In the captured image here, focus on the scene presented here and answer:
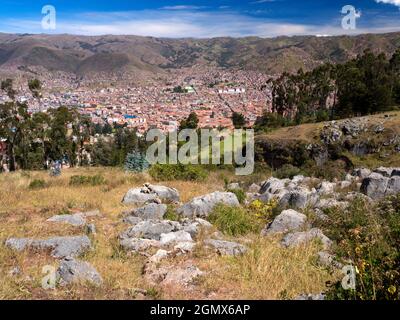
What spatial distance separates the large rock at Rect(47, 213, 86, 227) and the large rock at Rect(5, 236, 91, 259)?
1540mm

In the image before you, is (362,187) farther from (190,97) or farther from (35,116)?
(190,97)

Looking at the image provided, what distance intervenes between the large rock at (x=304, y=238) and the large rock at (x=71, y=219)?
404cm

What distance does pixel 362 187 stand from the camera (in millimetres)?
10789

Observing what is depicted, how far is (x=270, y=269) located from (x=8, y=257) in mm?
3750

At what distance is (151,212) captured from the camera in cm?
904

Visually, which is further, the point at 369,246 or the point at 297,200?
the point at 297,200

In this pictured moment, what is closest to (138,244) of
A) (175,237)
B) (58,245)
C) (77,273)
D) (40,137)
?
(175,237)

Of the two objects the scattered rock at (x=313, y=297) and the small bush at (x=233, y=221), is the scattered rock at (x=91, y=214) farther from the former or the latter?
the scattered rock at (x=313, y=297)

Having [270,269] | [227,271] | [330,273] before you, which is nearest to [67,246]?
[227,271]

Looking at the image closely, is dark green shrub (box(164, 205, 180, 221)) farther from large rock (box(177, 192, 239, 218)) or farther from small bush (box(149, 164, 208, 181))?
small bush (box(149, 164, 208, 181))

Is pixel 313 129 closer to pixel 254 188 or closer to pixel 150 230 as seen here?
pixel 254 188

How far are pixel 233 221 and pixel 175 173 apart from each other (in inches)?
286

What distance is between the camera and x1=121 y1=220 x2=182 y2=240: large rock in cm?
732

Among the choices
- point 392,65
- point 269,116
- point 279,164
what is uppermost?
point 392,65
